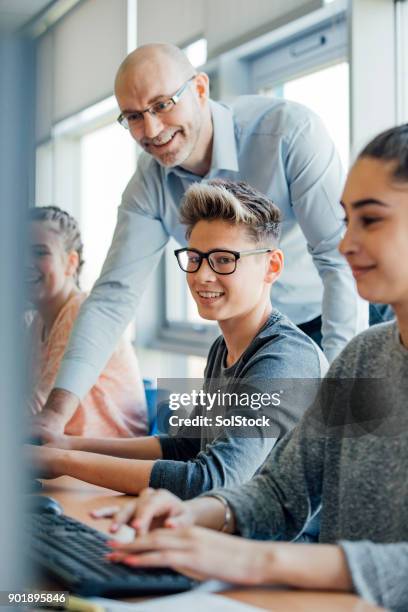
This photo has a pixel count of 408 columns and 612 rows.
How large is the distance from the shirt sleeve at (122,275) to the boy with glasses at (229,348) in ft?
1.49

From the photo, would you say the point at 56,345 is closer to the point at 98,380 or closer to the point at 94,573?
the point at 98,380

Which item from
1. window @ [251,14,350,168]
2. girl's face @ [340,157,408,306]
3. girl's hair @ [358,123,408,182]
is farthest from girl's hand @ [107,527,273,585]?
window @ [251,14,350,168]

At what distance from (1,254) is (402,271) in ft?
1.95

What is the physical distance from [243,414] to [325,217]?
593 mm

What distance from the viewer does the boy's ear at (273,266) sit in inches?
58.8

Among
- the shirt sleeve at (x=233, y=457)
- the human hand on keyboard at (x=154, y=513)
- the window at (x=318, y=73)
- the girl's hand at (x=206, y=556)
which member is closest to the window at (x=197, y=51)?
the window at (x=318, y=73)

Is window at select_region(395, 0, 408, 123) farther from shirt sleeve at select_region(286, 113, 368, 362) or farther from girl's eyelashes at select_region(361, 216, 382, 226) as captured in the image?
girl's eyelashes at select_region(361, 216, 382, 226)

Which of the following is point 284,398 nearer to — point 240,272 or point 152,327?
point 240,272

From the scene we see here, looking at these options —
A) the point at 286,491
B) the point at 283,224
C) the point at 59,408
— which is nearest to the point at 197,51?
the point at 283,224

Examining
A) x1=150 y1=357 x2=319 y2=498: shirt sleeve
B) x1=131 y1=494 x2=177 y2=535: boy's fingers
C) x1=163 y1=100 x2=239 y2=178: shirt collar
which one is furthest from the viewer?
x1=163 y1=100 x2=239 y2=178: shirt collar

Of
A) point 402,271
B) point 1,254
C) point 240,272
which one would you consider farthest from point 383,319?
point 1,254

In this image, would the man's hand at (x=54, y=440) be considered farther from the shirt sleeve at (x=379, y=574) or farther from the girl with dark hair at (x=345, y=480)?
the shirt sleeve at (x=379, y=574)

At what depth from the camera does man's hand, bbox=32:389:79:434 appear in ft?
5.57

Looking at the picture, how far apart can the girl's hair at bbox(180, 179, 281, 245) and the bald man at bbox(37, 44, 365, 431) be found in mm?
238
